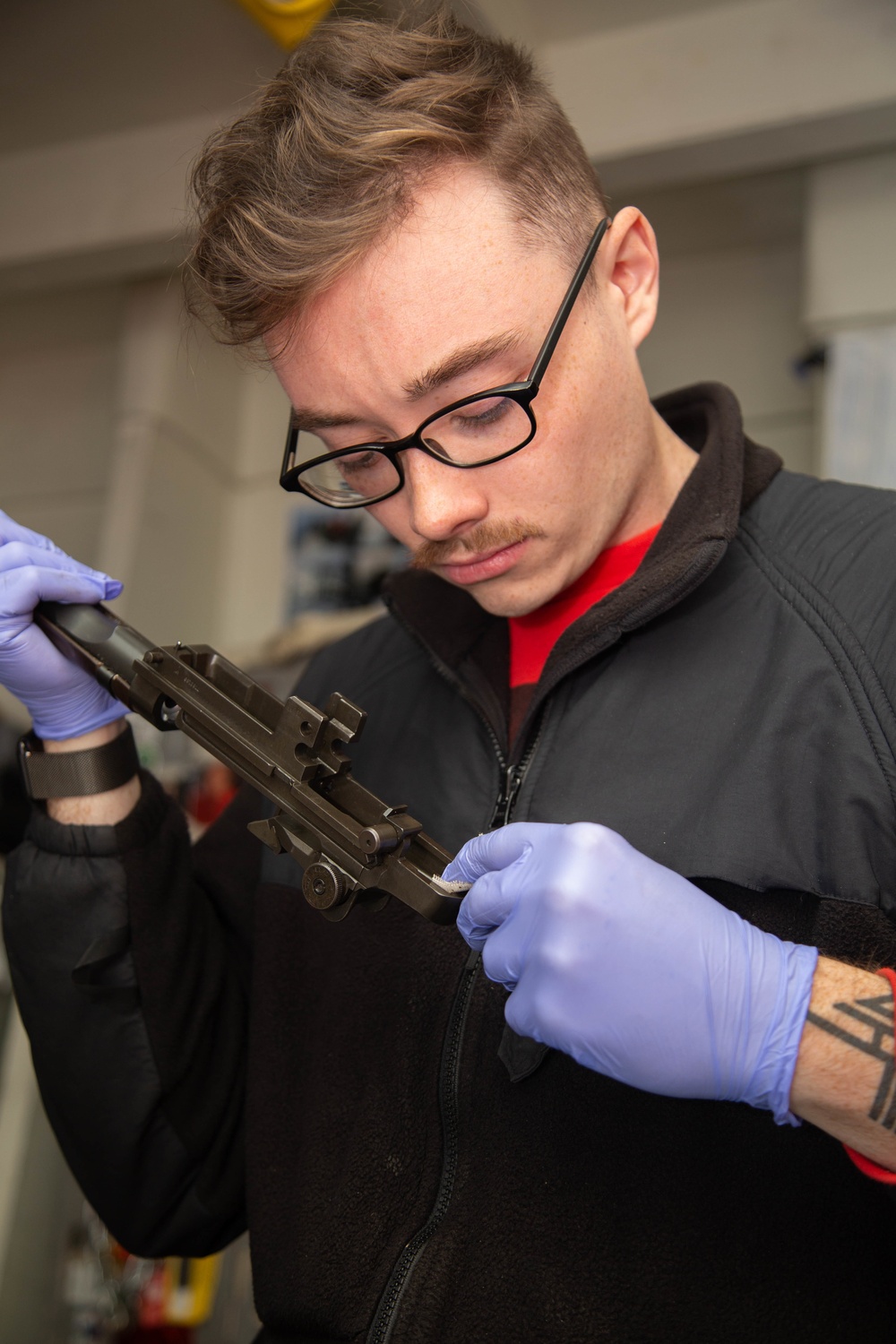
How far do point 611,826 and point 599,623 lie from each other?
18 cm

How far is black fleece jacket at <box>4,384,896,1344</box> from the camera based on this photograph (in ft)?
2.61

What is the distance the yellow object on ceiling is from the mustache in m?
1.53

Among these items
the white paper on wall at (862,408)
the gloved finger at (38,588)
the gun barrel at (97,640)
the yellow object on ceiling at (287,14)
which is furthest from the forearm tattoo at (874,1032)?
the yellow object on ceiling at (287,14)

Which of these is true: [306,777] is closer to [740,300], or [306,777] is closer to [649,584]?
[649,584]

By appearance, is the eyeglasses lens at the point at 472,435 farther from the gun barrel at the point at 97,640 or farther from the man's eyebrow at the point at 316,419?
the gun barrel at the point at 97,640

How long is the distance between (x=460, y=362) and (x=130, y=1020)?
695 mm

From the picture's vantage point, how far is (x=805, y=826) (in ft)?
2.67

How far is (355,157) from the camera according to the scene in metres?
0.89

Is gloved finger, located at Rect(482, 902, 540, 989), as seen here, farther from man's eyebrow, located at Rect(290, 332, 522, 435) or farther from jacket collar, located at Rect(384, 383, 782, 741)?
man's eyebrow, located at Rect(290, 332, 522, 435)

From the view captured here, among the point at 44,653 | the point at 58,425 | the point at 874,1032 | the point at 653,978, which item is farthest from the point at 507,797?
the point at 58,425

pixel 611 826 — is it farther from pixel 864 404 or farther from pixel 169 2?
pixel 169 2

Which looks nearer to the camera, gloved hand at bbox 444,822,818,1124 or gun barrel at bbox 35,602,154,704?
gloved hand at bbox 444,822,818,1124

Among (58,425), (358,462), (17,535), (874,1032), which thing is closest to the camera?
(874,1032)

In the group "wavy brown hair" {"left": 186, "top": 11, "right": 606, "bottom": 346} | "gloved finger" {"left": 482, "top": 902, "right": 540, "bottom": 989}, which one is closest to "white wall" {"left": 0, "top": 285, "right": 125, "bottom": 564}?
"wavy brown hair" {"left": 186, "top": 11, "right": 606, "bottom": 346}
